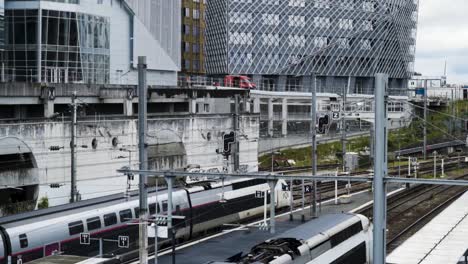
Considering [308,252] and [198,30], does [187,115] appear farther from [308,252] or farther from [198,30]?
[198,30]

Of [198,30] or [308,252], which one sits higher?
[198,30]

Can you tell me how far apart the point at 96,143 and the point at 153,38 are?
18476mm

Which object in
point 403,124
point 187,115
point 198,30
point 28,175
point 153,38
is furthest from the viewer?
point 198,30

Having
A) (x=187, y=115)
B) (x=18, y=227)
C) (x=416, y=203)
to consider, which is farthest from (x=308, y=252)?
(x=187, y=115)

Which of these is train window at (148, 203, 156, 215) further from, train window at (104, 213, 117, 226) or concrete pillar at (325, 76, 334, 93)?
concrete pillar at (325, 76, 334, 93)

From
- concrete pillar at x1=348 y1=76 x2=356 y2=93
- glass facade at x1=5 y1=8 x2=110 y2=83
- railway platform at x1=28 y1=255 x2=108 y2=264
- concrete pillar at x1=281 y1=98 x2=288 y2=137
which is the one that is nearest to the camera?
railway platform at x1=28 y1=255 x2=108 y2=264

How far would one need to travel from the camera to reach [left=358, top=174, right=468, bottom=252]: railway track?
34.8 metres

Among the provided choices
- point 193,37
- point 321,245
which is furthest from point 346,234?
point 193,37

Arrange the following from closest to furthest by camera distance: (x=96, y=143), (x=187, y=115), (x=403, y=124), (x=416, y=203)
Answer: (x=96, y=143), (x=416, y=203), (x=187, y=115), (x=403, y=124)

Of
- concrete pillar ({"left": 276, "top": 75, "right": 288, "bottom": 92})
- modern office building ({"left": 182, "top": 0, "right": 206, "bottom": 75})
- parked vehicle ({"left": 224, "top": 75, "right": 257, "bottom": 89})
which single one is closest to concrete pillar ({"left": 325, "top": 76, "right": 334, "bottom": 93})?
concrete pillar ({"left": 276, "top": 75, "right": 288, "bottom": 92})

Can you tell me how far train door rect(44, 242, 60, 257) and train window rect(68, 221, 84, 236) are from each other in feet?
2.55

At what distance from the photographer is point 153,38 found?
5794 cm

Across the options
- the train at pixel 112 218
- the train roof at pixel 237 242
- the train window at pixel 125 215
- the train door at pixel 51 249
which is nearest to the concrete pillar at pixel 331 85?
the train at pixel 112 218

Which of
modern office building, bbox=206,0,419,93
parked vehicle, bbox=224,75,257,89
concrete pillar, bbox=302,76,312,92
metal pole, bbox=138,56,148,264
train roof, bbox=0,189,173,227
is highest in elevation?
modern office building, bbox=206,0,419,93
